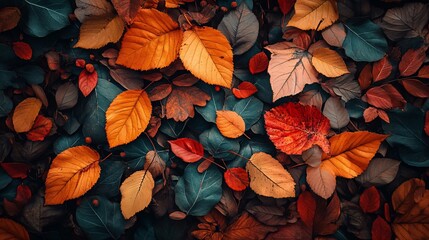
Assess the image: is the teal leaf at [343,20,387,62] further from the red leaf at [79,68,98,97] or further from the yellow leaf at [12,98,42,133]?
the yellow leaf at [12,98,42,133]

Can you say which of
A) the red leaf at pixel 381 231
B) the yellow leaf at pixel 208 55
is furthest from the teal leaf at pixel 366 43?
the red leaf at pixel 381 231

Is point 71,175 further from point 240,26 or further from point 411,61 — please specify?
point 411,61

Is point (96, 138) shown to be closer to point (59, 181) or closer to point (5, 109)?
point (59, 181)

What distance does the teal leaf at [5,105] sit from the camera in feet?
2.77

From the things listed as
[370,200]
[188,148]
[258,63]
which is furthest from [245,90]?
[370,200]

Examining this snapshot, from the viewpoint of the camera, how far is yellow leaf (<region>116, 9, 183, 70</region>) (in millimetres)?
812

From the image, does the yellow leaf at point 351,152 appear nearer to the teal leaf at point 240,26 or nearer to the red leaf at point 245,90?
the red leaf at point 245,90

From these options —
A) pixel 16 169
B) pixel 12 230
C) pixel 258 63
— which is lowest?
pixel 12 230

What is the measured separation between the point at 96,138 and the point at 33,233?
12.1 inches

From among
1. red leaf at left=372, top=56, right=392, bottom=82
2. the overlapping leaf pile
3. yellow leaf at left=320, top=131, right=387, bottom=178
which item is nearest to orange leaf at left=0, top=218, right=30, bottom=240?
the overlapping leaf pile

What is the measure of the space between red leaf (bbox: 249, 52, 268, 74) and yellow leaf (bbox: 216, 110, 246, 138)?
0.14 metres

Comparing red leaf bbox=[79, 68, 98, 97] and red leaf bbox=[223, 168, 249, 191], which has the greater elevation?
red leaf bbox=[79, 68, 98, 97]

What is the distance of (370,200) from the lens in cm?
86

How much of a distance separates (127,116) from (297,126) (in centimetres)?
44
